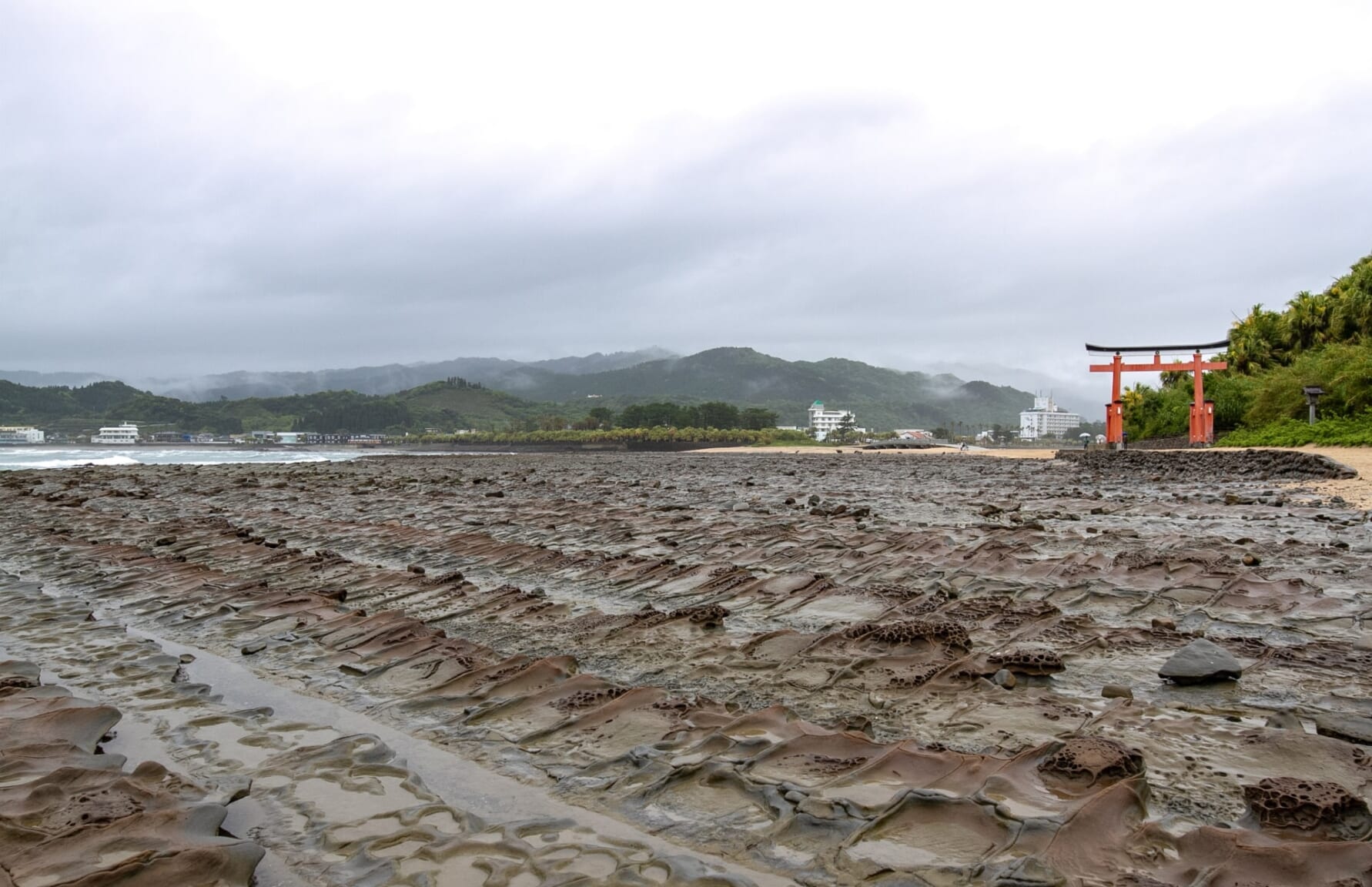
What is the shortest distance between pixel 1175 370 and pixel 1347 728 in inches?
1828

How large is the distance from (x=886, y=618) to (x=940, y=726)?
2.39m

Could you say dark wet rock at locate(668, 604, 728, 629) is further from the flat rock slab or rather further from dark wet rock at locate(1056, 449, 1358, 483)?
dark wet rock at locate(1056, 449, 1358, 483)

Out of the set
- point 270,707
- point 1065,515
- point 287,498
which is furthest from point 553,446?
point 270,707

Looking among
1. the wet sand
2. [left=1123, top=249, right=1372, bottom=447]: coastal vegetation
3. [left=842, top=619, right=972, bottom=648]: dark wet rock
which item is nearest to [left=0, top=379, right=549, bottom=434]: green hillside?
[left=1123, top=249, right=1372, bottom=447]: coastal vegetation

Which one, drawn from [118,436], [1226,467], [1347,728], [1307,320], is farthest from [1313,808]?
[118,436]

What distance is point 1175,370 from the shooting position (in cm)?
4400

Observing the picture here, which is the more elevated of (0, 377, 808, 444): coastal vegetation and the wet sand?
(0, 377, 808, 444): coastal vegetation

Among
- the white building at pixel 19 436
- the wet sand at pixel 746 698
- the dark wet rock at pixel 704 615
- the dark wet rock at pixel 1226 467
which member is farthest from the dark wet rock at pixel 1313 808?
the white building at pixel 19 436

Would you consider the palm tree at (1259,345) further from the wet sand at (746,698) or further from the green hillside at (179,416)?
the green hillside at (179,416)

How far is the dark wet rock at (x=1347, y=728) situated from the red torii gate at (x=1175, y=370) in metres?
43.0

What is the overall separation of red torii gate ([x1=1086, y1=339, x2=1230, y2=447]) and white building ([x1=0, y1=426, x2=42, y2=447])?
157563mm

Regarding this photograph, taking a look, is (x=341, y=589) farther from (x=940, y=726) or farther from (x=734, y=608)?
(x=940, y=726)

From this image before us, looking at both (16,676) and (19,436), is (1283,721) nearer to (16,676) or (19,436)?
(16,676)

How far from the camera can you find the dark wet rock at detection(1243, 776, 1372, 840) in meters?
3.15
